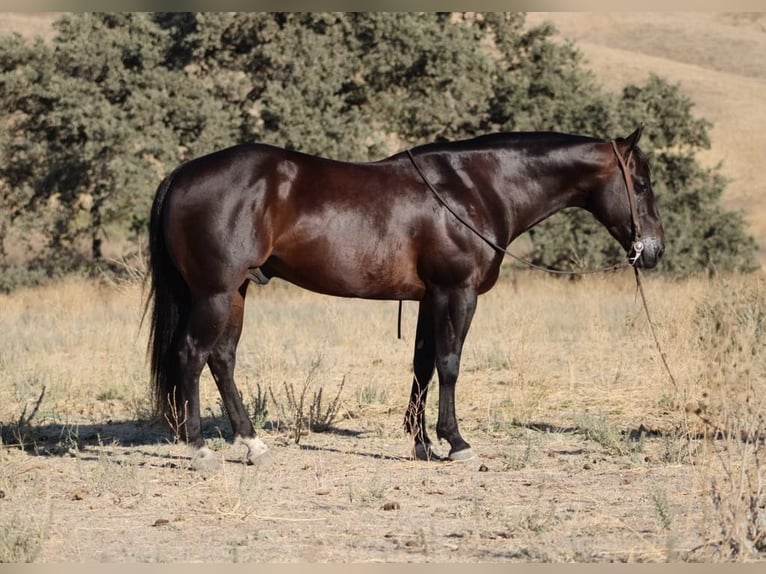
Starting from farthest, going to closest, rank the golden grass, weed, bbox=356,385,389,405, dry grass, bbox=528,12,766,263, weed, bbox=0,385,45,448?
dry grass, bbox=528,12,766,263 → weed, bbox=356,385,389,405 → the golden grass → weed, bbox=0,385,45,448

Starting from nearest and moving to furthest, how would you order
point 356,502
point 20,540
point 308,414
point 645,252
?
point 20,540
point 356,502
point 645,252
point 308,414

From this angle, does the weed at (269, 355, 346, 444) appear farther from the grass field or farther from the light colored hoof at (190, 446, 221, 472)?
the light colored hoof at (190, 446, 221, 472)

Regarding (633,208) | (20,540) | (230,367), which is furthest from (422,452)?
Answer: (20,540)

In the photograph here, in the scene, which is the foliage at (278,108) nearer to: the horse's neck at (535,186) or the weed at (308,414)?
the weed at (308,414)

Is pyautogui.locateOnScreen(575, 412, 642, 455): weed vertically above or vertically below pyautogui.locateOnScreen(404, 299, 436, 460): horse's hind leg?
below

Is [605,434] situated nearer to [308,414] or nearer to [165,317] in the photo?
[308,414]

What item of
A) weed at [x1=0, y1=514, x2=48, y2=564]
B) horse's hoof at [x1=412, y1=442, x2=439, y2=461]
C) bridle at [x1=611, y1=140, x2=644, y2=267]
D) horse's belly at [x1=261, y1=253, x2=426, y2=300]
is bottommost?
horse's hoof at [x1=412, y1=442, x2=439, y2=461]

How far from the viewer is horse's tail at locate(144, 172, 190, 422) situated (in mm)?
7633

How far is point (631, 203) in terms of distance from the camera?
25.3ft

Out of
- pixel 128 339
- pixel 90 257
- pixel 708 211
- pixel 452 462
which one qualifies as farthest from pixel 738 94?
pixel 452 462

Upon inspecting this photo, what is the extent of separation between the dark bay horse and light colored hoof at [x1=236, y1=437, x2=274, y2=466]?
0.01 metres

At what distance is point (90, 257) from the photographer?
71.1 ft

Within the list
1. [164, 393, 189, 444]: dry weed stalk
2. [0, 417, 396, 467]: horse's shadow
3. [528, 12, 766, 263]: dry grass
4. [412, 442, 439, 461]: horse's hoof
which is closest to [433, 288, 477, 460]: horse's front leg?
[412, 442, 439, 461]: horse's hoof

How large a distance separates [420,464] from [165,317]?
1.96 m
